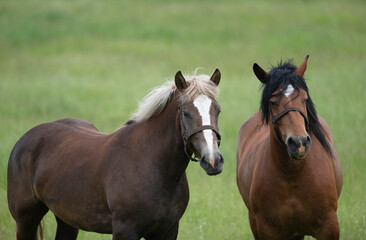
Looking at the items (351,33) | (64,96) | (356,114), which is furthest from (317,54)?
(64,96)

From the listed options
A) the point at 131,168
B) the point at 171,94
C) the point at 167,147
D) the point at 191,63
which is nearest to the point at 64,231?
the point at 131,168

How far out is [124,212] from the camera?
450 centimetres

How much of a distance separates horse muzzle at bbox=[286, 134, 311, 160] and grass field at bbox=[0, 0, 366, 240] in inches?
83.1

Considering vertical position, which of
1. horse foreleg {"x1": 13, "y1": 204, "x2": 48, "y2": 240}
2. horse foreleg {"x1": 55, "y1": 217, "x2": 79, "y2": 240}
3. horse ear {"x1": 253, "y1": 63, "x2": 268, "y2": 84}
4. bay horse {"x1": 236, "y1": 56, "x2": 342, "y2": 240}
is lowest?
horse foreleg {"x1": 55, "y1": 217, "x2": 79, "y2": 240}

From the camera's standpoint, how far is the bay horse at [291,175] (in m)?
4.75

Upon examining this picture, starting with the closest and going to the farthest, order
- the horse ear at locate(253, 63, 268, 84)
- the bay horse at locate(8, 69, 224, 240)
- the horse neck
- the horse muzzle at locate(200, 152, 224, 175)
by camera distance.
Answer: the horse muzzle at locate(200, 152, 224, 175) → the bay horse at locate(8, 69, 224, 240) → the horse neck → the horse ear at locate(253, 63, 268, 84)

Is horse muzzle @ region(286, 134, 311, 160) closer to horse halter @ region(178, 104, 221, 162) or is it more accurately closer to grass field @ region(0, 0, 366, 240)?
horse halter @ region(178, 104, 221, 162)

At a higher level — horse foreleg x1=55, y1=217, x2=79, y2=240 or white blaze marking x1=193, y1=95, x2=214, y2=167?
white blaze marking x1=193, y1=95, x2=214, y2=167

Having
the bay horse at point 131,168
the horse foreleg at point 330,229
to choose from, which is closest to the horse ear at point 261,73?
the bay horse at point 131,168

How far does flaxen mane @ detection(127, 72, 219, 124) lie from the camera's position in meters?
4.42

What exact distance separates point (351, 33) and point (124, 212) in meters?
21.4

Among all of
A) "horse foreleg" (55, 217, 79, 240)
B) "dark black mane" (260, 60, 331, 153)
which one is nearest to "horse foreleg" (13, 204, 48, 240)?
"horse foreleg" (55, 217, 79, 240)

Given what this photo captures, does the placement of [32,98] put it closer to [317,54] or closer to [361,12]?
[317,54]

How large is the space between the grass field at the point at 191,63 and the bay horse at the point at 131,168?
1416 mm
